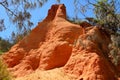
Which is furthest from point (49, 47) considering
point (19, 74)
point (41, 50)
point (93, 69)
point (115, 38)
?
point (115, 38)

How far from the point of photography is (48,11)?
1050 inches

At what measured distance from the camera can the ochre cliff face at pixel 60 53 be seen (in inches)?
846

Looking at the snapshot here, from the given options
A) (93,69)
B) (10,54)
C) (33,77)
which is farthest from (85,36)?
(10,54)

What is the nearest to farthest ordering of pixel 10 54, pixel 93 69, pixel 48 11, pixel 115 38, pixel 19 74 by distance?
pixel 115 38, pixel 93 69, pixel 19 74, pixel 10 54, pixel 48 11

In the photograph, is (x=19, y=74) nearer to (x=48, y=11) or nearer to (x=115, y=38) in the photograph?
(x=48, y=11)

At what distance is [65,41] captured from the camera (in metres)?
23.8

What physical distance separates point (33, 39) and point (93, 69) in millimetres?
5709

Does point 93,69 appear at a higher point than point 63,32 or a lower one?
lower

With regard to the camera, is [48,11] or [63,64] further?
[48,11]

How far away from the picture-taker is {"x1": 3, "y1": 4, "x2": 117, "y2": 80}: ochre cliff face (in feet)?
70.5

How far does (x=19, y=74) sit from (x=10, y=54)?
203 cm

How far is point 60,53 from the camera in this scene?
A: 2366cm

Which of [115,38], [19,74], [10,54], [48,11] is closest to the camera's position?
[115,38]

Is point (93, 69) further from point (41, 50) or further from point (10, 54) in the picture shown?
point (10, 54)
